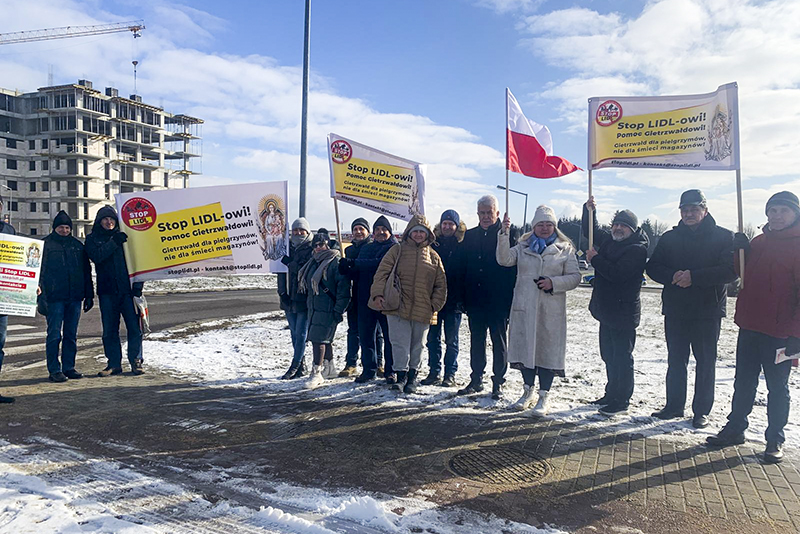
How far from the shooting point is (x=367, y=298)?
6.73m

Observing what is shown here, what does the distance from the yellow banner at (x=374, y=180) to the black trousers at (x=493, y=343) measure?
2.29 m


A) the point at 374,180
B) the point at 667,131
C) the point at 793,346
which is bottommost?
the point at 793,346

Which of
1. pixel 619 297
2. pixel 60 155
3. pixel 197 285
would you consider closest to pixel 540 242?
pixel 619 297

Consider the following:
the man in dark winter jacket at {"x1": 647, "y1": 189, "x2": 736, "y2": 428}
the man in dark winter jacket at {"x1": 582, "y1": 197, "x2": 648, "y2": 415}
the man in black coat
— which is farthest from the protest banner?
the man in dark winter jacket at {"x1": 647, "y1": 189, "x2": 736, "y2": 428}

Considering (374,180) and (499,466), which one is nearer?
(499,466)

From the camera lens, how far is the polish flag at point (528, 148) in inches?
259

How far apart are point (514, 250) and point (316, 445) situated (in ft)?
9.59

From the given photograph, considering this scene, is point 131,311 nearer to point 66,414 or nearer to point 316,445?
point 66,414

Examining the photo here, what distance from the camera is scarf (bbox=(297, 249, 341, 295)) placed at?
260 inches

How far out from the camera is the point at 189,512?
11.2 ft

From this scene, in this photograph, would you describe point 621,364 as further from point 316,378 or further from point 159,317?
point 159,317

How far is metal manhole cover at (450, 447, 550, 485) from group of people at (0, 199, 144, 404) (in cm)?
493

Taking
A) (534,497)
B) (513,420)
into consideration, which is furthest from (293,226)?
(534,497)

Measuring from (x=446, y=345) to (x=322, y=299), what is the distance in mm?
1718
